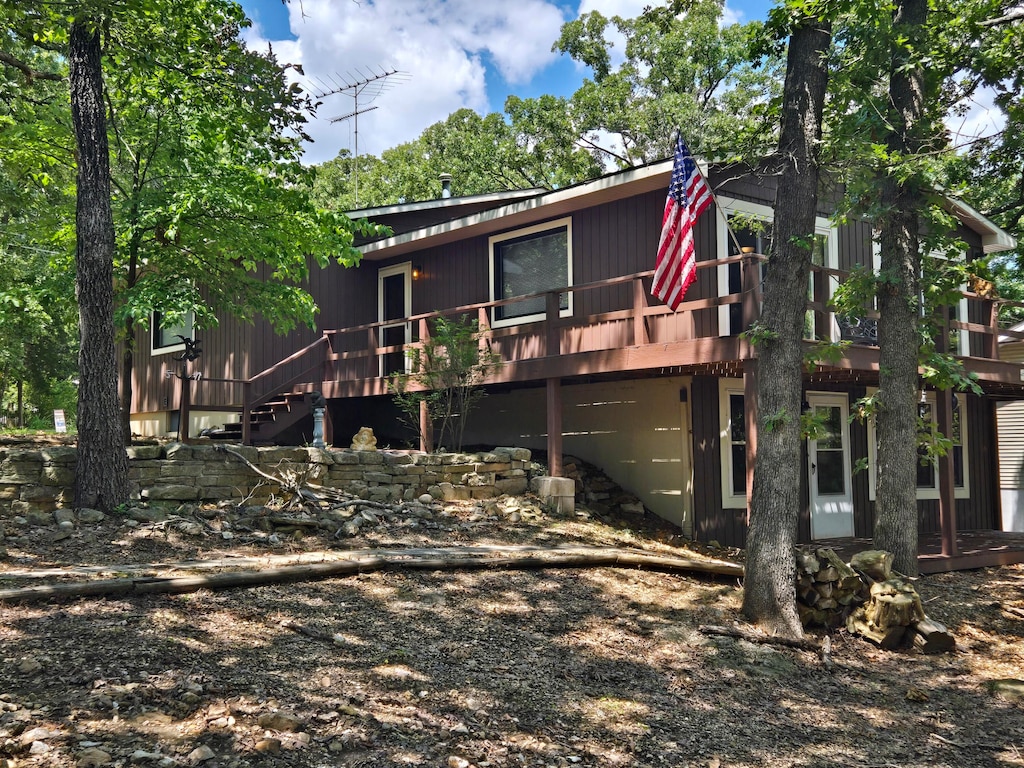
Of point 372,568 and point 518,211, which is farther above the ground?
point 518,211

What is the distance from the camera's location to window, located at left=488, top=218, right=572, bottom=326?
1309cm

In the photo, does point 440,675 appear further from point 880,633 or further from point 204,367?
point 204,367

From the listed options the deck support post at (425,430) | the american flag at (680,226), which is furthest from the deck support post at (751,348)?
the deck support post at (425,430)

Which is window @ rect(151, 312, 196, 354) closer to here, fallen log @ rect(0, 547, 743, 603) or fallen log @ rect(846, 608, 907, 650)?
fallen log @ rect(0, 547, 743, 603)

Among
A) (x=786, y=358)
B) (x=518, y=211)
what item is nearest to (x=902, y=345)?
(x=786, y=358)

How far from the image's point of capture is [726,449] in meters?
12.1

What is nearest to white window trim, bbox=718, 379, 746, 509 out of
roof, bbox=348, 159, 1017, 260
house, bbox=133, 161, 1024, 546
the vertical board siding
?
house, bbox=133, 161, 1024, 546

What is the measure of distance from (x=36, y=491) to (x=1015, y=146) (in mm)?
10906

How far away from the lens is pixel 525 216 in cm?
1309

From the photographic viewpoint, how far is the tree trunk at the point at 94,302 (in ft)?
28.0

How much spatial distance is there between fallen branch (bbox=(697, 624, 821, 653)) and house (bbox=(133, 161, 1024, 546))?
2.97 metres

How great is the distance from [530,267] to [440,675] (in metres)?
9.15

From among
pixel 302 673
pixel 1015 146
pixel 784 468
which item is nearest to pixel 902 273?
pixel 1015 146

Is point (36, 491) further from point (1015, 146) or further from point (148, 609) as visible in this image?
point (1015, 146)
